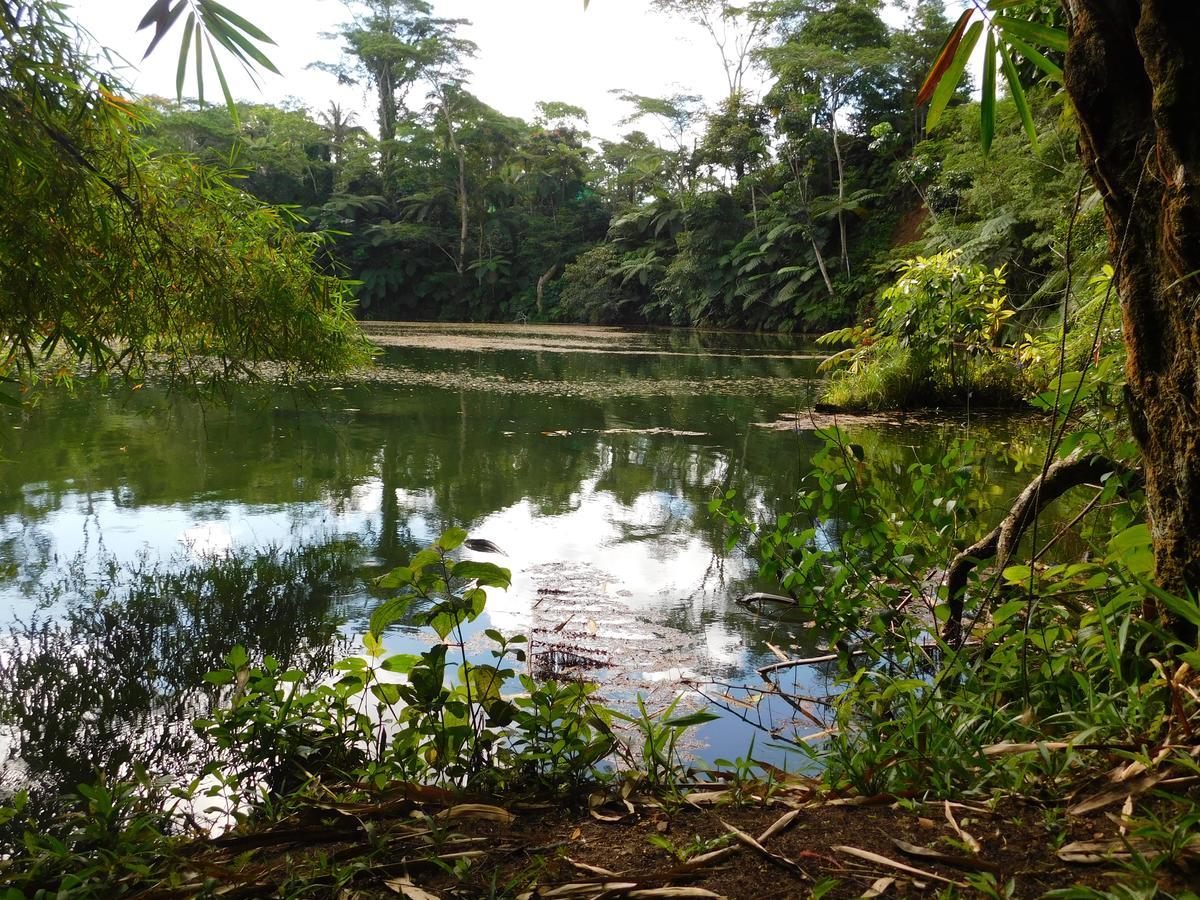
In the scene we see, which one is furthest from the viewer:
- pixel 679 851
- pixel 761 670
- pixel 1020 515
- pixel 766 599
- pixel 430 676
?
pixel 766 599

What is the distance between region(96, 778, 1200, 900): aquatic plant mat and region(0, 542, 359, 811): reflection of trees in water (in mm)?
718

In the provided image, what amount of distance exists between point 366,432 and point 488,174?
24.8m

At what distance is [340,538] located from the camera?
3793 millimetres

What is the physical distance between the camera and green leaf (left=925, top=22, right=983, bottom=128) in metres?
1.40

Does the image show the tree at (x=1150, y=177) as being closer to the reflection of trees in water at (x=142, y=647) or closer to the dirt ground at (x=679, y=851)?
the dirt ground at (x=679, y=851)

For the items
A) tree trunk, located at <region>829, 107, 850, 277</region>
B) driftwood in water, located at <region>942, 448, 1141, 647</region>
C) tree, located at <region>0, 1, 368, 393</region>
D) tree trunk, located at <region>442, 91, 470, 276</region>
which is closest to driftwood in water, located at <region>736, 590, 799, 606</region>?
driftwood in water, located at <region>942, 448, 1141, 647</region>

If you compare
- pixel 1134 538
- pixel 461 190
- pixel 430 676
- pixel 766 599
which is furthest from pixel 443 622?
pixel 461 190

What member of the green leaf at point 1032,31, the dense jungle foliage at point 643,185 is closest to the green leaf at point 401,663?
the green leaf at point 1032,31

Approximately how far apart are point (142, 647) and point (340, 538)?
4.21ft

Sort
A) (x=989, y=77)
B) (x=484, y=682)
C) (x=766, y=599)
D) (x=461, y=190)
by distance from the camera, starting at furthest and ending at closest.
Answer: (x=461, y=190)
(x=766, y=599)
(x=484, y=682)
(x=989, y=77)

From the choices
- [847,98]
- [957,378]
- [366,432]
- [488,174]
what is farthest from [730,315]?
[366,432]

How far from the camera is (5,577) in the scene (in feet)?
10.1

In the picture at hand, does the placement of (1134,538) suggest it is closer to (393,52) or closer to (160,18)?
(160,18)

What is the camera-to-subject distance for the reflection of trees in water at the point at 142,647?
6.52 feet
